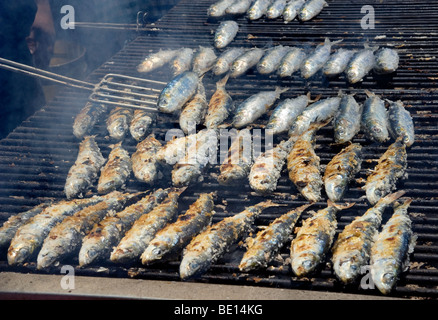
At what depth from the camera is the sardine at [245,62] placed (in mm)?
6465

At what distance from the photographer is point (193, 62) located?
6.87m

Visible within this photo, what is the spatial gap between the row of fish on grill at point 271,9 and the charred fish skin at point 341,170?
4.09 metres

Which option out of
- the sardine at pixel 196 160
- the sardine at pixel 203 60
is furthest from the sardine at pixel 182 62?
the sardine at pixel 196 160

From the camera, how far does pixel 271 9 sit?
8.09m

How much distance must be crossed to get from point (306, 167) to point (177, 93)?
2332 millimetres

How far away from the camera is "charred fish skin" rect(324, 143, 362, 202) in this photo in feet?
14.2

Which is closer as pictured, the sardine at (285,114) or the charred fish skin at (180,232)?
the charred fish skin at (180,232)

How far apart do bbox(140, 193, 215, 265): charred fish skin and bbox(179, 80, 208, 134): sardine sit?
137 centimetres

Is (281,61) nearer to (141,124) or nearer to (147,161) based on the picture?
(141,124)

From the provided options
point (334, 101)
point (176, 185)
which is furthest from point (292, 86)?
point (176, 185)

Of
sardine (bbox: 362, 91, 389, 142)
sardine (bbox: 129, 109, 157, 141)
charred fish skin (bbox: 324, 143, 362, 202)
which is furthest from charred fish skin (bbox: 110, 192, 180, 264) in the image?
sardine (bbox: 362, 91, 389, 142)

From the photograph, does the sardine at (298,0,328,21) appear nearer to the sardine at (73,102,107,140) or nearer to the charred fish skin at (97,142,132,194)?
the sardine at (73,102,107,140)

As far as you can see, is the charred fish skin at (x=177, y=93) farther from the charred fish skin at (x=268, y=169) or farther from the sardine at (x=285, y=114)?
the charred fish skin at (x=268, y=169)

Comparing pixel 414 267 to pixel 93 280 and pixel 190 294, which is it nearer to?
pixel 190 294
